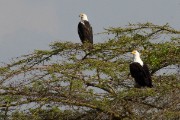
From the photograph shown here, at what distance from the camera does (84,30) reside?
44.3 ft

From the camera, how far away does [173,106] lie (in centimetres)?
1022

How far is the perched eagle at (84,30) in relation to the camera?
1335 cm

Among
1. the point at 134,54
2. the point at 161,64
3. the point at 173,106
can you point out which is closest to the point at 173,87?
the point at 173,106

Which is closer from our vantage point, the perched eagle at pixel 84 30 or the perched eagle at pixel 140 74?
the perched eagle at pixel 140 74

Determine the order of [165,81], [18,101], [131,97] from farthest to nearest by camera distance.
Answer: [165,81] → [18,101] → [131,97]

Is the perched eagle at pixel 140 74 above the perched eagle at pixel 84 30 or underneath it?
underneath

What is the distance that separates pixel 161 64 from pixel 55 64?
7.56ft

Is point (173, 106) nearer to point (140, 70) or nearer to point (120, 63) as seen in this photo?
point (140, 70)

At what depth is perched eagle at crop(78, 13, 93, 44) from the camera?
1335cm

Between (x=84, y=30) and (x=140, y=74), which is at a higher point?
(x=84, y=30)

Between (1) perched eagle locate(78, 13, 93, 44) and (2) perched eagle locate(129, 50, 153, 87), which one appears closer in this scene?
(2) perched eagle locate(129, 50, 153, 87)

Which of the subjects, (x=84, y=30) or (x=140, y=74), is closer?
(x=140, y=74)

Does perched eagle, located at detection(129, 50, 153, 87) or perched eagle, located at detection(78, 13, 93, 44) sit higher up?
perched eagle, located at detection(78, 13, 93, 44)

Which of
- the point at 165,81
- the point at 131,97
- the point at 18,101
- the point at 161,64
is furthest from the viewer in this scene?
the point at 161,64
